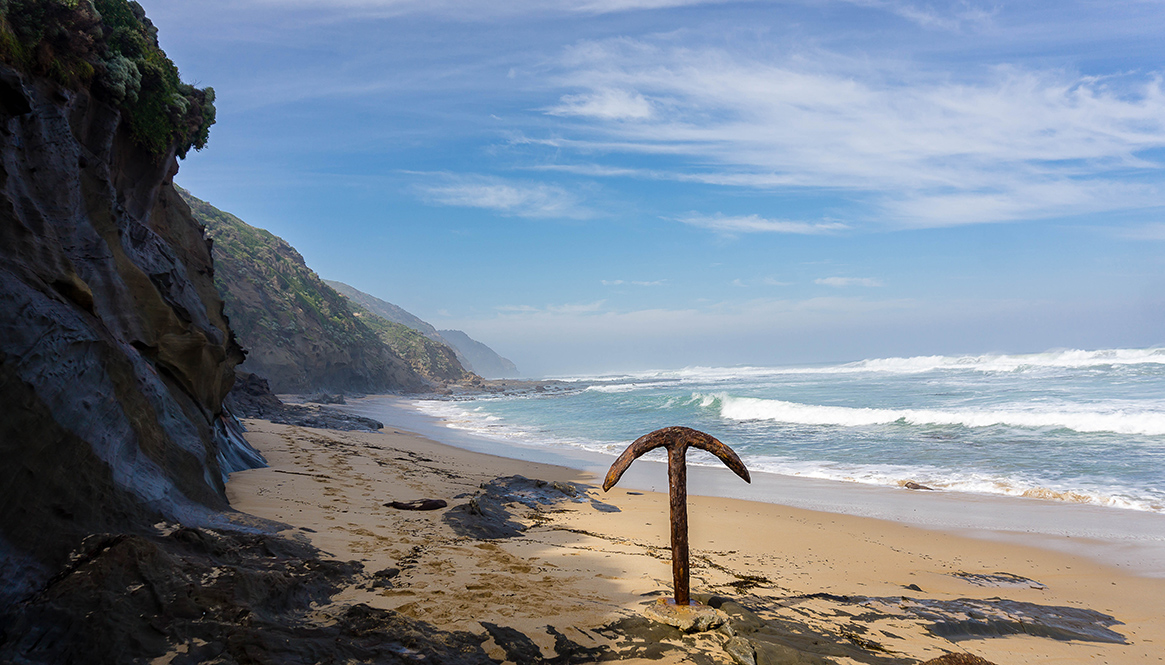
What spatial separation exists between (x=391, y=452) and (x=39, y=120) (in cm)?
900

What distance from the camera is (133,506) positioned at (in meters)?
3.63

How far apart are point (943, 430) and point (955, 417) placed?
1.87 meters

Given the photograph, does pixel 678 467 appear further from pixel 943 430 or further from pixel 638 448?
pixel 943 430

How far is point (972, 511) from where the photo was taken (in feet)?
30.0

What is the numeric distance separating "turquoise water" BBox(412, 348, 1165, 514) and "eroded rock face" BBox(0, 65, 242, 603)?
11664mm

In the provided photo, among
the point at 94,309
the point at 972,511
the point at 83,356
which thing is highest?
the point at 94,309

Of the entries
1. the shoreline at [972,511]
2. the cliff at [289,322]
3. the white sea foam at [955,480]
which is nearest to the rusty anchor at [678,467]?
the shoreline at [972,511]

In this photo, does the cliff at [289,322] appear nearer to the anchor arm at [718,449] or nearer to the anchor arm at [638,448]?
the anchor arm at [638,448]

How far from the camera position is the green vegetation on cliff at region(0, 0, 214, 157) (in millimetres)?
5152

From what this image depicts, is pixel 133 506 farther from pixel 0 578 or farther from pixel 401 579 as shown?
pixel 401 579

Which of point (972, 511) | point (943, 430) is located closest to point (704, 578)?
point (972, 511)

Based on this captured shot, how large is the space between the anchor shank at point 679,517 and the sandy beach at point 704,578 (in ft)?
1.13

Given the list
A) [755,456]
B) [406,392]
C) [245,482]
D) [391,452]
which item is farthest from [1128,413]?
[406,392]

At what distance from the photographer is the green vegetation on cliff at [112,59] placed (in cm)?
515
